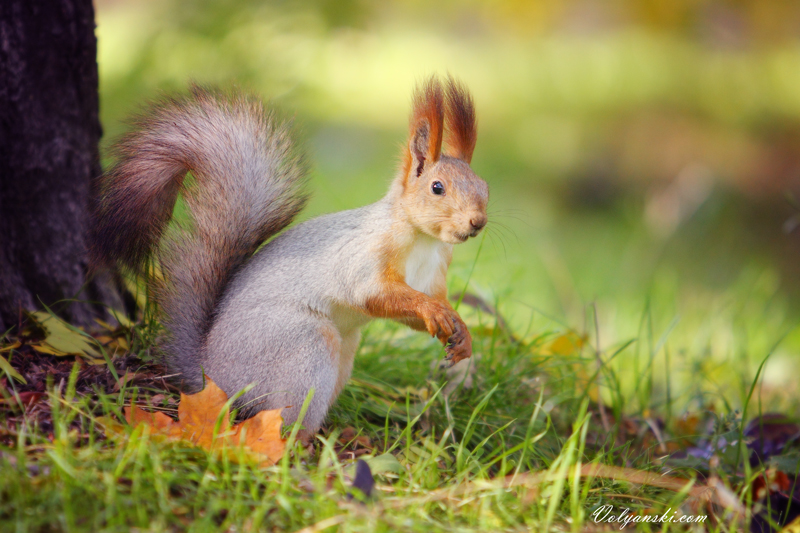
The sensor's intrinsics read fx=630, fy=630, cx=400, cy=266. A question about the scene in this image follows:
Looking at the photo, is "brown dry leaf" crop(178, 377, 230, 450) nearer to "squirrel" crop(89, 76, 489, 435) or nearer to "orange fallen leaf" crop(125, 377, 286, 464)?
"orange fallen leaf" crop(125, 377, 286, 464)

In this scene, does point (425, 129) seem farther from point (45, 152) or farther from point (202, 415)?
point (45, 152)

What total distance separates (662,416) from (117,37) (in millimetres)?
5298

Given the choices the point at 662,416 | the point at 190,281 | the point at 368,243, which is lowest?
the point at 662,416

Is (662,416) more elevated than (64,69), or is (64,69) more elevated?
(64,69)

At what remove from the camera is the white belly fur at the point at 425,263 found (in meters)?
1.61

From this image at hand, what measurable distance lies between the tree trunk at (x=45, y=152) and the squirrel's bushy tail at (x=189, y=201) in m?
0.19

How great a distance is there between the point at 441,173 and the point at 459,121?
18 centimetres

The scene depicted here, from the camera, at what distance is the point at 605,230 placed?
4.79 m

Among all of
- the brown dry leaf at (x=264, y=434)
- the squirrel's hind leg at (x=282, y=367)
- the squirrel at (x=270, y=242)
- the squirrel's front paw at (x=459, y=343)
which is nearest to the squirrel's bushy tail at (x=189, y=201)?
the squirrel at (x=270, y=242)

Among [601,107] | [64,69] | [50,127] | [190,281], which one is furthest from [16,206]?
[601,107]

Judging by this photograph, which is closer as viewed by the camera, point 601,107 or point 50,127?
point 50,127

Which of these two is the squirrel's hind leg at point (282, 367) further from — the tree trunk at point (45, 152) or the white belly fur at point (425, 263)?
the tree trunk at point (45, 152)

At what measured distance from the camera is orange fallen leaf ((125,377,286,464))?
1216mm

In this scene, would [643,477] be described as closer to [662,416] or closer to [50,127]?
[662,416]
